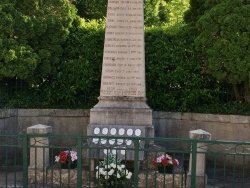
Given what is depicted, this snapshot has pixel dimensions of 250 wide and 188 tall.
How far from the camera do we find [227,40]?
31.6 ft

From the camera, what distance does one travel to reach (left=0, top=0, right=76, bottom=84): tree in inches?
384

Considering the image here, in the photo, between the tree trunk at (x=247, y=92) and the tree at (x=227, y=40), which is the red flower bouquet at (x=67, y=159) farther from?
the tree trunk at (x=247, y=92)

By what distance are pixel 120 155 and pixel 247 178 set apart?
276cm

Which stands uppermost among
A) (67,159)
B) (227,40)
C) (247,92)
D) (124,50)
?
(227,40)

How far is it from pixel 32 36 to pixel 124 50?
2.46 m

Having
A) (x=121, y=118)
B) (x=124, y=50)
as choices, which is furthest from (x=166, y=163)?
(x=124, y=50)

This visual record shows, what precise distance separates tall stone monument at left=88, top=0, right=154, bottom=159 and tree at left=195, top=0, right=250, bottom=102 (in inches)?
67.5

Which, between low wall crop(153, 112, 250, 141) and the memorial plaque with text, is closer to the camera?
the memorial plaque with text

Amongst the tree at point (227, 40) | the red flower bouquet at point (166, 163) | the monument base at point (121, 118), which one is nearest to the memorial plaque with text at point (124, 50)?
the monument base at point (121, 118)

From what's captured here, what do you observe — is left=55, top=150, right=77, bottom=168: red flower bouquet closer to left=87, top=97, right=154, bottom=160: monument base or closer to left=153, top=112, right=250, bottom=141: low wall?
left=87, top=97, right=154, bottom=160: monument base

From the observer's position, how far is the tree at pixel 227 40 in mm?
9469

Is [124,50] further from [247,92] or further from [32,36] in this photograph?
[247,92]

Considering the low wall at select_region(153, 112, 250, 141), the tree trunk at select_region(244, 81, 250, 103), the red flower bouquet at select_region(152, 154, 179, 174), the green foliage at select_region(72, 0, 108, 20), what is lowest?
the red flower bouquet at select_region(152, 154, 179, 174)

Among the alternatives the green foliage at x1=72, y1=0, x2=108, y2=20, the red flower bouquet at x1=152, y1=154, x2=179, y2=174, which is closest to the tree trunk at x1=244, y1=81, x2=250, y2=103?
the red flower bouquet at x1=152, y1=154, x2=179, y2=174
